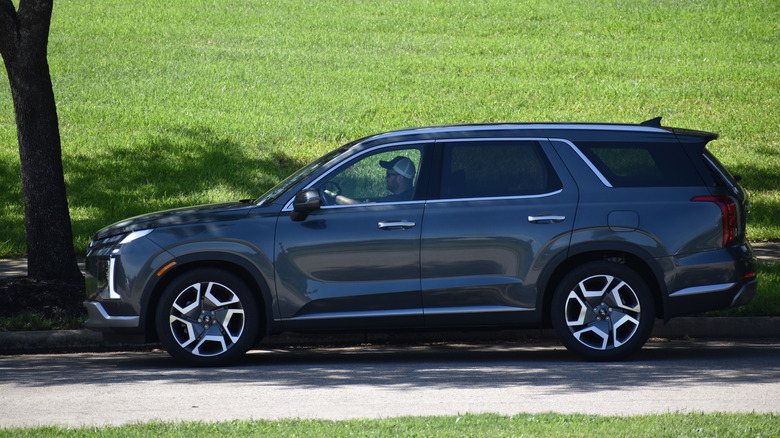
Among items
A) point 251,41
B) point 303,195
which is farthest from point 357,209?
point 251,41

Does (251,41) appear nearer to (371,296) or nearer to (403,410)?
(371,296)

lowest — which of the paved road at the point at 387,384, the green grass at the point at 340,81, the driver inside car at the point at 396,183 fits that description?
the paved road at the point at 387,384

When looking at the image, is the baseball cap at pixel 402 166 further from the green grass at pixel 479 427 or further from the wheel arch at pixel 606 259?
the green grass at pixel 479 427

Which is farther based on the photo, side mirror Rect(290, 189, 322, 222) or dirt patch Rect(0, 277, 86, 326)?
dirt patch Rect(0, 277, 86, 326)

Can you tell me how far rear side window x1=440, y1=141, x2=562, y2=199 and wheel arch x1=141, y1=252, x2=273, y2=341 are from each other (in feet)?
5.07

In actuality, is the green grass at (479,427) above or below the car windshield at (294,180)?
below

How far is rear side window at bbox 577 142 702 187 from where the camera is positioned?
8.18 metres

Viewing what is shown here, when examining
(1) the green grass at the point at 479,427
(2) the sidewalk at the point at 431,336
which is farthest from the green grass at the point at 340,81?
(1) the green grass at the point at 479,427

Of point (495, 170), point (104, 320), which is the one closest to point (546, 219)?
point (495, 170)

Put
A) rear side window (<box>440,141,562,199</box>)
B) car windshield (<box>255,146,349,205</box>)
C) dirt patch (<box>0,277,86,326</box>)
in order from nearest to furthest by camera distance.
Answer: rear side window (<box>440,141,562,199</box>) < car windshield (<box>255,146,349,205</box>) < dirt patch (<box>0,277,86,326</box>)

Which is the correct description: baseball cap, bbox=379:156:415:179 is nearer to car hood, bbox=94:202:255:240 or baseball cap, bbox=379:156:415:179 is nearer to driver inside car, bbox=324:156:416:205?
driver inside car, bbox=324:156:416:205

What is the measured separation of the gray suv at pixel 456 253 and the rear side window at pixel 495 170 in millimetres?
11

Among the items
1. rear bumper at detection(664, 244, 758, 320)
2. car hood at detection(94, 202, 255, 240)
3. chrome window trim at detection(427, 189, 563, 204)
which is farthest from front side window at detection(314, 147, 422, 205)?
rear bumper at detection(664, 244, 758, 320)

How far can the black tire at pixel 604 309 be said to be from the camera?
807cm
